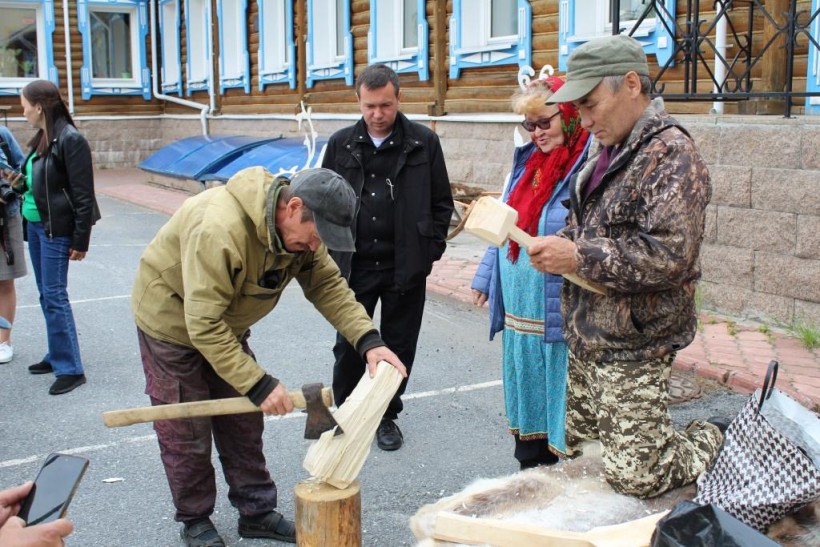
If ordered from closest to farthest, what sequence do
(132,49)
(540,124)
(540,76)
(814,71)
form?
(540,124) → (540,76) → (814,71) → (132,49)

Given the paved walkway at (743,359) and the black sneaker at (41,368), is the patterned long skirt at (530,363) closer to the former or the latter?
the paved walkway at (743,359)

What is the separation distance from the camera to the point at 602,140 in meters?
3.05

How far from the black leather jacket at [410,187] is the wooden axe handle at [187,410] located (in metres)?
1.49

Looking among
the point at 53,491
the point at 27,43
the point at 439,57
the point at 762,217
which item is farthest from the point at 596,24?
the point at 27,43

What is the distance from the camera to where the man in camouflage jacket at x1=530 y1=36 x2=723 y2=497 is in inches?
113

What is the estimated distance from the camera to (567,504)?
131 inches

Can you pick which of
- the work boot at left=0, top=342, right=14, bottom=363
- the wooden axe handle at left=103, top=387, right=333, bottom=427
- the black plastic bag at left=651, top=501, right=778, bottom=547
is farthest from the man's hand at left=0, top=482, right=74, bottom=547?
the work boot at left=0, top=342, right=14, bottom=363

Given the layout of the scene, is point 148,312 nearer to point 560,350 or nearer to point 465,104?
point 560,350

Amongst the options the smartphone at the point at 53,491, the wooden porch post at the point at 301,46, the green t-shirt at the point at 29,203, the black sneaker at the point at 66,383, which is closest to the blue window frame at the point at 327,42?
the wooden porch post at the point at 301,46

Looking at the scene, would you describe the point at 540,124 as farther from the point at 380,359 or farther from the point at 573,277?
the point at 380,359

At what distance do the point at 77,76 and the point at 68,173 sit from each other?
58.7ft

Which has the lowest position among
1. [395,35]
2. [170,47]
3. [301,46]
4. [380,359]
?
[380,359]

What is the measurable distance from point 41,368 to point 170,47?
1786 cm

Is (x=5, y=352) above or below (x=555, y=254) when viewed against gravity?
below
